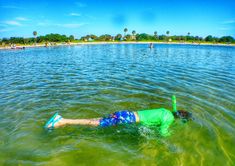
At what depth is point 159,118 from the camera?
21.3 feet

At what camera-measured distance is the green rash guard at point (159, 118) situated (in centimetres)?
649

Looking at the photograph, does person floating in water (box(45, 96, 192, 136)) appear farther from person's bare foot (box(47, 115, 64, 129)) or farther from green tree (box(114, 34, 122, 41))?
green tree (box(114, 34, 122, 41))

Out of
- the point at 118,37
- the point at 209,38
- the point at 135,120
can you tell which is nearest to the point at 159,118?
the point at 135,120

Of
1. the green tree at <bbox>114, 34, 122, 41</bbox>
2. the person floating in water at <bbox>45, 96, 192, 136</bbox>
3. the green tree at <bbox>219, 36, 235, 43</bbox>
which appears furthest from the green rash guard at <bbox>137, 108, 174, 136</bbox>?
the green tree at <bbox>219, 36, 235, 43</bbox>

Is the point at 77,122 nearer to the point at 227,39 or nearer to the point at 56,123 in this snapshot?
the point at 56,123

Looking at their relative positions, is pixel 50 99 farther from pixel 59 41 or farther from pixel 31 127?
pixel 59 41

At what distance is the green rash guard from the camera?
21.3ft

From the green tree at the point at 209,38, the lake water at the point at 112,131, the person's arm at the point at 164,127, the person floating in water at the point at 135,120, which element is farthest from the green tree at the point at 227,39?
the person's arm at the point at 164,127

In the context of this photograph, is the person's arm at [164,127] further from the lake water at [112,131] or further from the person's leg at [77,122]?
the person's leg at [77,122]

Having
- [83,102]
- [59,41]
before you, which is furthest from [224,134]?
[59,41]

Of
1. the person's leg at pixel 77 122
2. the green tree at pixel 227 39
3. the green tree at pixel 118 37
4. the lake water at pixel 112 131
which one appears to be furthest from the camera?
the green tree at pixel 118 37

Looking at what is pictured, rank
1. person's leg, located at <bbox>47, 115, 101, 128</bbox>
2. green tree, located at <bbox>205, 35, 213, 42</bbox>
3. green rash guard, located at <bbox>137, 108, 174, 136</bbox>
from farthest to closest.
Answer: green tree, located at <bbox>205, 35, 213, 42</bbox>, person's leg, located at <bbox>47, 115, 101, 128</bbox>, green rash guard, located at <bbox>137, 108, 174, 136</bbox>

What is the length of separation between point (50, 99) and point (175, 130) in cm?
668

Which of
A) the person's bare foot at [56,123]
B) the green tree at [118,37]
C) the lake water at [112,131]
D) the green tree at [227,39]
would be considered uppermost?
the green tree at [118,37]
